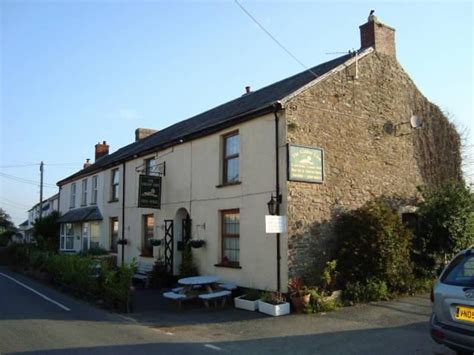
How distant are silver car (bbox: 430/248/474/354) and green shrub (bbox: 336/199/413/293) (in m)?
6.00

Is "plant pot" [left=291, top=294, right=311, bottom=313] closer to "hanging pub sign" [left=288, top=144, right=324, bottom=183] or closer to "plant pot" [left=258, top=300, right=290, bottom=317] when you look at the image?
"plant pot" [left=258, top=300, right=290, bottom=317]

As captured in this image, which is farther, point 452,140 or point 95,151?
point 95,151

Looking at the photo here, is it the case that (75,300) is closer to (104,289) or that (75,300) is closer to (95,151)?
(104,289)

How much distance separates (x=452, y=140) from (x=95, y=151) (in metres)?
25.0

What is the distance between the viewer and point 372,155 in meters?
15.3

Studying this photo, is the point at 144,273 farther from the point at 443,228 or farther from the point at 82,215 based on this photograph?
the point at 443,228

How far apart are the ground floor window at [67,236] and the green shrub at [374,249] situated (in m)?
20.4

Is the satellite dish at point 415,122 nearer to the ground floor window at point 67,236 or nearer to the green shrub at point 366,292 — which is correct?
the green shrub at point 366,292

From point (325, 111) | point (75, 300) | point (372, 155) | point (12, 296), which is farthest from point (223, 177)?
point (12, 296)

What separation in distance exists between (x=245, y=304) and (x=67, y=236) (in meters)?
20.0

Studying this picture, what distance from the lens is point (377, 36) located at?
53.4 feet

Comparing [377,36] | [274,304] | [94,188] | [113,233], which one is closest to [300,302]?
[274,304]

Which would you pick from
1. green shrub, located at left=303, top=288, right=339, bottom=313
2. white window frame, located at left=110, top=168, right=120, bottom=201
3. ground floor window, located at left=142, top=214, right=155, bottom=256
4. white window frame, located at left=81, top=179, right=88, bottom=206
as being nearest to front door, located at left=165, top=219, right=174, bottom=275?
ground floor window, located at left=142, top=214, right=155, bottom=256

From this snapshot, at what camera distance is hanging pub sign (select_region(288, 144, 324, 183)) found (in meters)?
12.9
